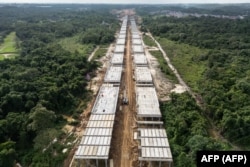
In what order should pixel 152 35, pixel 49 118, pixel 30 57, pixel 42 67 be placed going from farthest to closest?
pixel 152 35, pixel 30 57, pixel 42 67, pixel 49 118

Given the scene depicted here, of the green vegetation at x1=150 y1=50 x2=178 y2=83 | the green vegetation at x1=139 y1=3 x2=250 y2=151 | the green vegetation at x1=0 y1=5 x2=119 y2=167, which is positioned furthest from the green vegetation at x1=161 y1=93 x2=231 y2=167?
the green vegetation at x1=0 y1=5 x2=119 y2=167

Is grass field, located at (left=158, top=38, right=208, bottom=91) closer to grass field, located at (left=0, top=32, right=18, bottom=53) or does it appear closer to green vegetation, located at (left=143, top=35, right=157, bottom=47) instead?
green vegetation, located at (left=143, top=35, right=157, bottom=47)

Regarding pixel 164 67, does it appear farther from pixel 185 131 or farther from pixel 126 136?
pixel 126 136

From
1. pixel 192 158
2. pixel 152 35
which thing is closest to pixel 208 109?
pixel 192 158

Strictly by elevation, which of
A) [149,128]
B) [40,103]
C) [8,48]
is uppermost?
[8,48]

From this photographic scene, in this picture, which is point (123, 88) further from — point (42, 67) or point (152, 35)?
point (152, 35)

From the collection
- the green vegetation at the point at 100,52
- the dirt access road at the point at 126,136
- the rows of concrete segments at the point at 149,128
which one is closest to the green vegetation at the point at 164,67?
the rows of concrete segments at the point at 149,128

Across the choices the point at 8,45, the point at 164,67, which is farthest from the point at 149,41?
the point at 8,45
